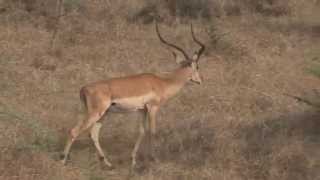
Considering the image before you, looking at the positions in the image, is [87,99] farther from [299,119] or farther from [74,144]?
[299,119]

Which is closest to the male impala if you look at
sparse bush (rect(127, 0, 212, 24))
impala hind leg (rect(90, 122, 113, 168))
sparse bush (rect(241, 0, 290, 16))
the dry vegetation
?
impala hind leg (rect(90, 122, 113, 168))

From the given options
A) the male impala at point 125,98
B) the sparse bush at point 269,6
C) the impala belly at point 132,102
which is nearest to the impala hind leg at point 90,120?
the male impala at point 125,98

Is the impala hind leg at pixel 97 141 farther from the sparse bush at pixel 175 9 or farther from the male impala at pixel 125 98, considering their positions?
the sparse bush at pixel 175 9

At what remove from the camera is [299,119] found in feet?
34.7

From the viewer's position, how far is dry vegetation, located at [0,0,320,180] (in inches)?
345

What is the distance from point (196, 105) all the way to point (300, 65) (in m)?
3.47

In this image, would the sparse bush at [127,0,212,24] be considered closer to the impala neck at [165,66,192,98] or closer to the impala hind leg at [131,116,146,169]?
the impala neck at [165,66,192,98]

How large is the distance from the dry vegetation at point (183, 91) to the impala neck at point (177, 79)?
56 cm

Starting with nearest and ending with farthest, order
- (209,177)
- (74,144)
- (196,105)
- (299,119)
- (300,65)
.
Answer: (209,177), (74,144), (299,119), (196,105), (300,65)

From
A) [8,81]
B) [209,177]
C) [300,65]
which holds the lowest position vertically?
[300,65]

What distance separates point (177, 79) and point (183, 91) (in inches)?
89.9

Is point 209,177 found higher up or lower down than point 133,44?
higher up

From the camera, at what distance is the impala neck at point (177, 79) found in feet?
31.4

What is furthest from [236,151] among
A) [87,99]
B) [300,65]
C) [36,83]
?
[300,65]
